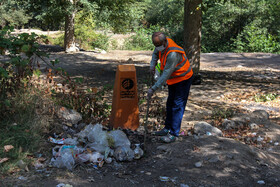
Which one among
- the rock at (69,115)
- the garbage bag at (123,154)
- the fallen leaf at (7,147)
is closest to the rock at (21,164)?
the fallen leaf at (7,147)

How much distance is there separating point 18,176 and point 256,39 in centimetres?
2006

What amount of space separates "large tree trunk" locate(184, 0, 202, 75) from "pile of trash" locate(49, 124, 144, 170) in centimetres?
546

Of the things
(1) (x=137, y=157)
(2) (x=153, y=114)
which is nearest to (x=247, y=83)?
(2) (x=153, y=114)

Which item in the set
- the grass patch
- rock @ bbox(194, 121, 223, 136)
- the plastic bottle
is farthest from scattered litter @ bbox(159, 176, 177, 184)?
rock @ bbox(194, 121, 223, 136)

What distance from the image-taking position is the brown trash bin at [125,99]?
16.6ft

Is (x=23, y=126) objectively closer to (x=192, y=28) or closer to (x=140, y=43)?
(x=192, y=28)

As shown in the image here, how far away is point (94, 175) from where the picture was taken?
12.4 feet

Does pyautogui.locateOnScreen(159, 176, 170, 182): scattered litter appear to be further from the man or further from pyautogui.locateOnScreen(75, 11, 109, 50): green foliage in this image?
pyautogui.locateOnScreen(75, 11, 109, 50): green foliage

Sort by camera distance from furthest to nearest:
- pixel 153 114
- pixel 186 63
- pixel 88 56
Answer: pixel 88 56, pixel 153 114, pixel 186 63

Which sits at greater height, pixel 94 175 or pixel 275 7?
pixel 275 7

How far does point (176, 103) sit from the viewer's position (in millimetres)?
4785

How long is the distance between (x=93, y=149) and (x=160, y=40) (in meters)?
1.69

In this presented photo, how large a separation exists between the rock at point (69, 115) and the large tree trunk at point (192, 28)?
5.06 m

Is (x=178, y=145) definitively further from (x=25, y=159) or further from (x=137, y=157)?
(x=25, y=159)
